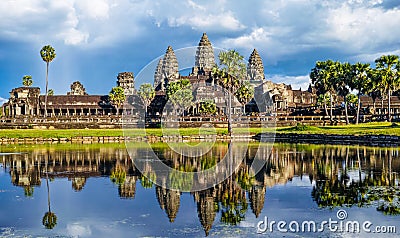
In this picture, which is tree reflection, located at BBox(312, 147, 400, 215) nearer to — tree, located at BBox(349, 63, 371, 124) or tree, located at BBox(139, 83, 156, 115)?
tree, located at BBox(349, 63, 371, 124)

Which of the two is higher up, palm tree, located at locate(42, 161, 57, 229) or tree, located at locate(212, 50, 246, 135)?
tree, located at locate(212, 50, 246, 135)

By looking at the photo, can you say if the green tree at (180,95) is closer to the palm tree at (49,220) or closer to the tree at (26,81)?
the tree at (26,81)

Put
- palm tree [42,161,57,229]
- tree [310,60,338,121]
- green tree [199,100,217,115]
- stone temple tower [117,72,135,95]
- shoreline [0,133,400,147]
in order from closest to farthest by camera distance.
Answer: palm tree [42,161,57,229], shoreline [0,133,400,147], tree [310,60,338,121], green tree [199,100,217,115], stone temple tower [117,72,135,95]

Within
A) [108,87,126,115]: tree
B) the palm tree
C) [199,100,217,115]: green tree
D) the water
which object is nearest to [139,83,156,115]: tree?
[108,87,126,115]: tree

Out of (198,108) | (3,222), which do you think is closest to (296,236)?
(3,222)

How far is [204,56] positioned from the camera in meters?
155

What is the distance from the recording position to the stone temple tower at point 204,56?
14711 cm

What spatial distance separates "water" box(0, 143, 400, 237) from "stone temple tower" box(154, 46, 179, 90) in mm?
122025

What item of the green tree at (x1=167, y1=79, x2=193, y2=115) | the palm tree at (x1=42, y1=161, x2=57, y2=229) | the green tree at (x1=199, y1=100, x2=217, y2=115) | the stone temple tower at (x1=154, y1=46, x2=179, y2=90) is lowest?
the palm tree at (x1=42, y1=161, x2=57, y2=229)

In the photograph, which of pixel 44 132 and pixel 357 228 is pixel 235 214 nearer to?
pixel 357 228

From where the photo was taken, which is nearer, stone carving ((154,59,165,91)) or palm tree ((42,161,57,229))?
palm tree ((42,161,57,229))

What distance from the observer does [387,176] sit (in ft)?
78.3

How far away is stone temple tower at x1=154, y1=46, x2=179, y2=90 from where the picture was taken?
15175 centimetres

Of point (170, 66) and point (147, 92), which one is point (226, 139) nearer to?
point (147, 92)
